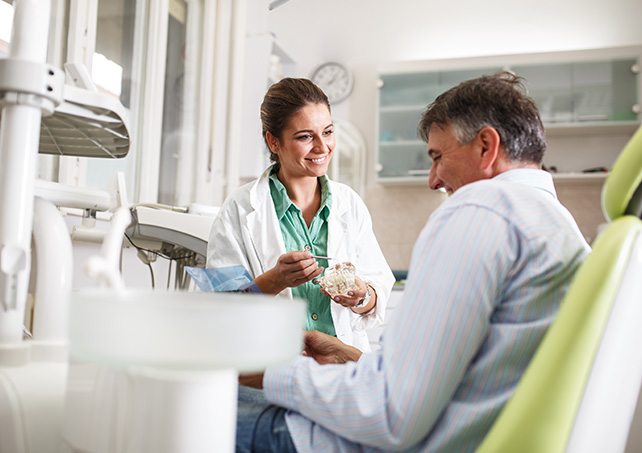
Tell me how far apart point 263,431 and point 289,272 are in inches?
20.0

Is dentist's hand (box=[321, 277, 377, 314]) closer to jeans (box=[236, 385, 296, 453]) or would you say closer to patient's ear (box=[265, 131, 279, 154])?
patient's ear (box=[265, 131, 279, 154])

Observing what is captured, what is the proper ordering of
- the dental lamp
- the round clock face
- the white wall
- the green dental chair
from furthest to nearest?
the round clock face → the white wall → the green dental chair → the dental lamp

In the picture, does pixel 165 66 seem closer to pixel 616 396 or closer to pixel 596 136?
pixel 596 136

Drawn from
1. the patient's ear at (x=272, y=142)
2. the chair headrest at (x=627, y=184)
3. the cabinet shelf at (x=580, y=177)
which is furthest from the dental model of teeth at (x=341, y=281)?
the cabinet shelf at (x=580, y=177)

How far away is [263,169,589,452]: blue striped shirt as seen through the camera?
0.78 meters

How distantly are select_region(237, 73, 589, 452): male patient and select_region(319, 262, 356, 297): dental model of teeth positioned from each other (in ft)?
2.00

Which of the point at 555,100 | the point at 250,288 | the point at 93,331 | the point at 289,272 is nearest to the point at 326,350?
the point at 289,272

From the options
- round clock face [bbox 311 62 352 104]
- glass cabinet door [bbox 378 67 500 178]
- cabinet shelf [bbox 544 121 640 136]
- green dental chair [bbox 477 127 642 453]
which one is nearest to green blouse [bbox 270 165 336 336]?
green dental chair [bbox 477 127 642 453]

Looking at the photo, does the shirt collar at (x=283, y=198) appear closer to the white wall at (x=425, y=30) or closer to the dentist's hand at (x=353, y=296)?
the dentist's hand at (x=353, y=296)

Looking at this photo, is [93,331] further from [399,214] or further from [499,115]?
[399,214]

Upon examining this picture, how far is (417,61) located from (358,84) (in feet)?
1.54

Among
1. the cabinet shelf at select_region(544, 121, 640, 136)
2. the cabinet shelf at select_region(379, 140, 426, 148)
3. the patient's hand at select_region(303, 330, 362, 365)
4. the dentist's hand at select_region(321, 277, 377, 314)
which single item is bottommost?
the patient's hand at select_region(303, 330, 362, 365)

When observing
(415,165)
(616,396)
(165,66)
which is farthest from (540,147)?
(415,165)

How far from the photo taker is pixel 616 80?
3725mm
